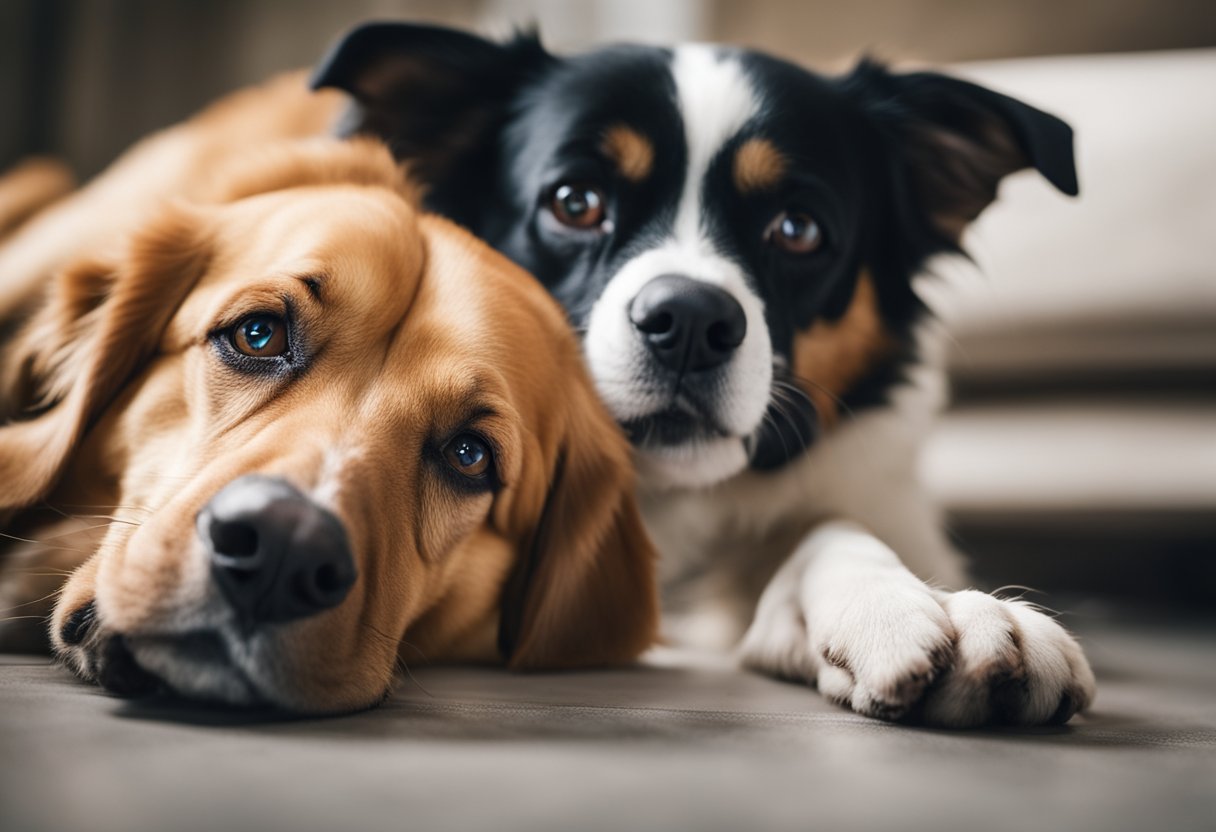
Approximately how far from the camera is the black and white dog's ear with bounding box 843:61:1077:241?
207 centimetres

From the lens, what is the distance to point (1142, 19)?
3375 millimetres

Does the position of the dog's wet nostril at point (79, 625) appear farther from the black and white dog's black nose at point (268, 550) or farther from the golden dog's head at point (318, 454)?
the black and white dog's black nose at point (268, 550)

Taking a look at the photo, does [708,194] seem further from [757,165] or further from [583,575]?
[583,575]

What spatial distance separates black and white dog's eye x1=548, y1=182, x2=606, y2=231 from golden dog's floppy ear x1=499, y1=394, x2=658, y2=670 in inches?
15.3

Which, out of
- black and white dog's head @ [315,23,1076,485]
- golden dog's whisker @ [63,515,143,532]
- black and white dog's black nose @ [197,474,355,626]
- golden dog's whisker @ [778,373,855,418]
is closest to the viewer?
black and white dog's black nose @ [197,474,355,626]

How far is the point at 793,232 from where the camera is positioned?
1.95 m

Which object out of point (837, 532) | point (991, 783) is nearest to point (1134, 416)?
point (837, 532)

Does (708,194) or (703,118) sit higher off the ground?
(703,118)

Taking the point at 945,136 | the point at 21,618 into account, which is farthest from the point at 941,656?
the point at 945,136

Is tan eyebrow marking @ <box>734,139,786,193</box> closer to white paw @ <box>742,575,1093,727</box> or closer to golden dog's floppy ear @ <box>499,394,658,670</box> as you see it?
golden dog's floppy ear @ <box>499,394,658,670</box>

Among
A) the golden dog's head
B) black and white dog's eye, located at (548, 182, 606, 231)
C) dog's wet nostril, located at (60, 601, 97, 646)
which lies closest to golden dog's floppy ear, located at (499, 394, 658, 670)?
the golden dog's head

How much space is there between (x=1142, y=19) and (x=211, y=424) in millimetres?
3262

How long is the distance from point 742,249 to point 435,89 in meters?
0.73

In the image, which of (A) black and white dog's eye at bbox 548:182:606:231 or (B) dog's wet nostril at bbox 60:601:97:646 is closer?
(B) dog's wet nostril at bbox 60:601:97:646
